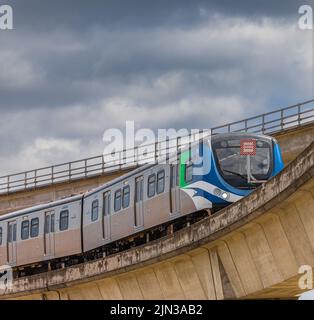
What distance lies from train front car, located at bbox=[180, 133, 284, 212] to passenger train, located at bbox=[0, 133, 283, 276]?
0.08ft

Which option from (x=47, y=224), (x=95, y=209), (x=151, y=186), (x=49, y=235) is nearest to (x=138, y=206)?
(x=151, y=186)

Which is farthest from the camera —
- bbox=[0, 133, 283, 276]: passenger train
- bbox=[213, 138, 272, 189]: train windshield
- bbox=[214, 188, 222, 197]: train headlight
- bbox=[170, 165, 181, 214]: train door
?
bbox=[170, 165, 181, 214]: train door

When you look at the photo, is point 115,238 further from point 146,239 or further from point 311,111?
point 311,111

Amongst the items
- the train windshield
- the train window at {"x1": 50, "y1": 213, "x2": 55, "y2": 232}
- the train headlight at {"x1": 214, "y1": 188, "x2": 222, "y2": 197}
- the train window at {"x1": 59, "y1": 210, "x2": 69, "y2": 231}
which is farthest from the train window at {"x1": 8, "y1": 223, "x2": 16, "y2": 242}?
the train headlight at {"x1": 214, "y1": 188, "x2": 222, "y2": 197}

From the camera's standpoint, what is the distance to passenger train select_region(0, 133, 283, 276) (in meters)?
29.0

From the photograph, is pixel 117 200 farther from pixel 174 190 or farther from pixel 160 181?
pixel 174 190

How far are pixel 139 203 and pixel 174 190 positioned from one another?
2599mm

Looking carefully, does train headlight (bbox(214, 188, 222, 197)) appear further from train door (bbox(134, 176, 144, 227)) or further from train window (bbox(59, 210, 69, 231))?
train window (bbox(59, 210, 69, 231))

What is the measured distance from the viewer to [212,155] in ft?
95.5

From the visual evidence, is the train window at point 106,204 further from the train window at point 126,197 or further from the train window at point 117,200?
the train window at point 126,197

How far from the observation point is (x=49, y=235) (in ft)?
126

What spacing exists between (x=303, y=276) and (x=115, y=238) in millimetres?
14316

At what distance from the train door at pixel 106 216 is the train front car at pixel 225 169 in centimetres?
574
